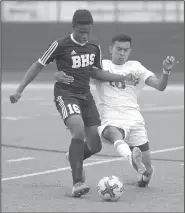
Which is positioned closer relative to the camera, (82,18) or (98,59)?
(82,18)

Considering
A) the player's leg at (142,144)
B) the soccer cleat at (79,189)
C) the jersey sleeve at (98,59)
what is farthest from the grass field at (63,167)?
the jersey sleeve at (98,59)

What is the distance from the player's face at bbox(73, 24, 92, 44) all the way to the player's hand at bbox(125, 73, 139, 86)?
0.68 meters

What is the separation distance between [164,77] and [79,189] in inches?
60.1

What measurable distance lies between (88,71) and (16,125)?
273 inches

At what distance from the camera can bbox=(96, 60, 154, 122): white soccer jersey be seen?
8.38m

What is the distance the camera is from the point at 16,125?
14.9 meters

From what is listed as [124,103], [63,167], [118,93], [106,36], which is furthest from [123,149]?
[106,36]

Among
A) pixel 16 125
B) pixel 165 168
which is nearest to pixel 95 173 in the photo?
pixel 165 168

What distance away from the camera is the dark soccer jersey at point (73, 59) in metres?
8.02

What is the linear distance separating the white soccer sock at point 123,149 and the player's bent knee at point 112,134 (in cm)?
14

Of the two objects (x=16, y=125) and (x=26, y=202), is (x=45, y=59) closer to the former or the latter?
(x=26, y=202)

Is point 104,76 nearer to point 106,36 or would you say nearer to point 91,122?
point 91,122

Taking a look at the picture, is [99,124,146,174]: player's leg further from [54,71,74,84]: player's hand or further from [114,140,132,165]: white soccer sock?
[54,71,74,84]: player's hand

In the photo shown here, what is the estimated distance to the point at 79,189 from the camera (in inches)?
302
